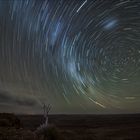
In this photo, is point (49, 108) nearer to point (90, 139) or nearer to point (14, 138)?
point (90, 139)

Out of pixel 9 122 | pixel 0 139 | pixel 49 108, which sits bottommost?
pixel 0 139

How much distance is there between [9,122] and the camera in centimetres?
4125

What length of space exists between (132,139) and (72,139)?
12282 millimetres

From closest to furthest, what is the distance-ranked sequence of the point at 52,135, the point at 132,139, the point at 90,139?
1. the point at 52,135
2. the point at 90,139
3. the point at 132,139

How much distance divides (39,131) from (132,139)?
658 inches

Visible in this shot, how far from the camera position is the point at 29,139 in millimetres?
23391

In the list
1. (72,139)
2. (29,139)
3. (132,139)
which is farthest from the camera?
(132,139)

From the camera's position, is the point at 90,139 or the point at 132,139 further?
the point at 132,139

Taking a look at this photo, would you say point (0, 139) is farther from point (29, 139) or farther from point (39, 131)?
point (39, 131)

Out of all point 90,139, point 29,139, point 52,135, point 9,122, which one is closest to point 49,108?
Answer: point 9,122

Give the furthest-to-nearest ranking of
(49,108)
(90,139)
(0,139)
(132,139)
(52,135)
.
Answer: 1. (49,108)
2. (132,139)
3. (90,139)
4. (52,135)
5. (0,139)

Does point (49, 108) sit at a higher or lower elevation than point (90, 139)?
higher

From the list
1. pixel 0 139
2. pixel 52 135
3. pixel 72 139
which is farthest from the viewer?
pixel 72 139

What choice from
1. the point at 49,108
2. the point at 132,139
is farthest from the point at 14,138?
the point at 49,108
